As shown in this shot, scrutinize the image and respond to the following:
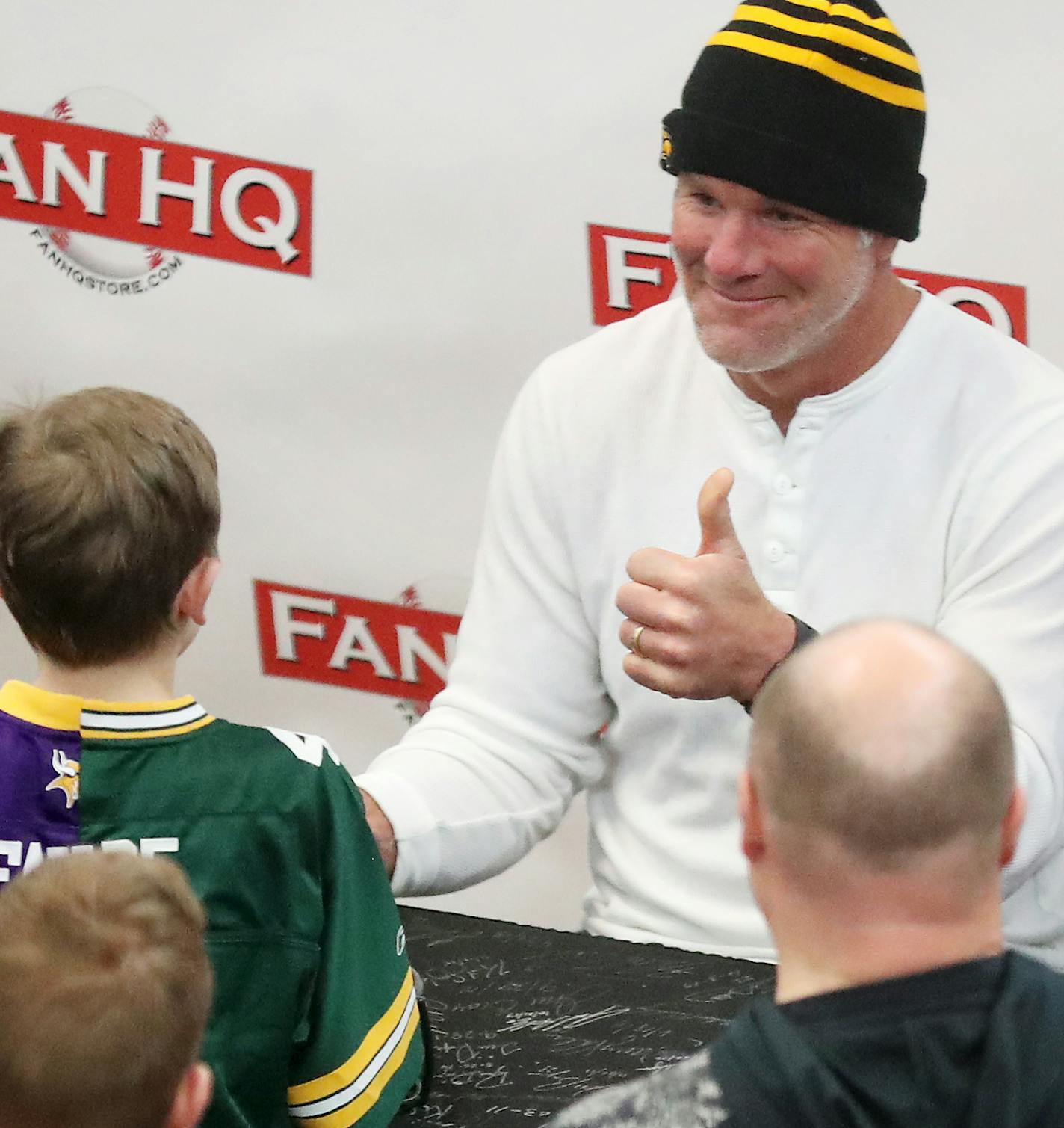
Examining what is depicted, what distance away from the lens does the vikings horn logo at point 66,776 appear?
3.79 feet

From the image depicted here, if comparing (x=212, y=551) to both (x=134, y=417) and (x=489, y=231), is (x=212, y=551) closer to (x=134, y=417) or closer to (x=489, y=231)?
(x=134, y=417)

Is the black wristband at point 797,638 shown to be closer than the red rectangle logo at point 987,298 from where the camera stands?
Yes

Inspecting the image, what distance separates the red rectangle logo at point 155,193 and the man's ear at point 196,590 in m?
1.17

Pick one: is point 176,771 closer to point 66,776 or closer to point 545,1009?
point 66,776

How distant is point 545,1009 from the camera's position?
1.43 meters

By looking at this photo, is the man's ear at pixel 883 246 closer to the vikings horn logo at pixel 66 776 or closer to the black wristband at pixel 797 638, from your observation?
the black wristband at pixel 797 638

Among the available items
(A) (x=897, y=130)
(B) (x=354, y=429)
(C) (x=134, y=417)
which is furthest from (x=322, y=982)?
(B) (x=354, y=429)

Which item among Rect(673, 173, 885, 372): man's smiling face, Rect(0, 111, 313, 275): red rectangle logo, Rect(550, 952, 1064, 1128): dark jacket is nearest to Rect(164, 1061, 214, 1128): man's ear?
Rect(550, 952, 1064, 1128): dark jacket

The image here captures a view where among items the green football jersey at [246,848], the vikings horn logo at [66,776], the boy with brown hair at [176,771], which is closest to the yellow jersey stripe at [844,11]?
the boy with brown hair at [176,771]

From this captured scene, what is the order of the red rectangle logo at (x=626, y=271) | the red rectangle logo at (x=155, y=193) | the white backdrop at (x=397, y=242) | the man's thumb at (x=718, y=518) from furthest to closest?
the red rectangle logo at (x=155, y=193)
the red rectangle logo at (x=626, y=271)
the white backdrop at (x=397, y=242)
the man's thumb at (x=718, y=518)

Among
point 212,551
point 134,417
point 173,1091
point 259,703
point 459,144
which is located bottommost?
point 259,703

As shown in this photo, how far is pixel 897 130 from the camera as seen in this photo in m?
1.62

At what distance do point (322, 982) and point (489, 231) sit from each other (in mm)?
1281

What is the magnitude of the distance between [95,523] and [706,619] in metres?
0.55
